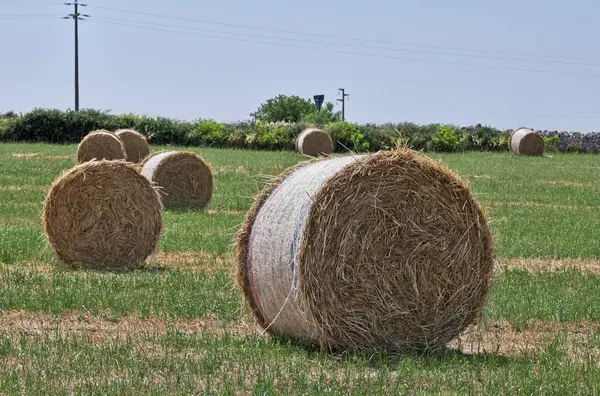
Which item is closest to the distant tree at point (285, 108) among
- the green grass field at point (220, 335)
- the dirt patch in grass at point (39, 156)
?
the dirt patch in grass at point (39, 156)

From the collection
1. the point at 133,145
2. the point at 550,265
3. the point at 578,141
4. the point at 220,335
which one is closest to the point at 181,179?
the point at 550,265

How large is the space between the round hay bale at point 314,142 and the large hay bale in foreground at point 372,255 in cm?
3726

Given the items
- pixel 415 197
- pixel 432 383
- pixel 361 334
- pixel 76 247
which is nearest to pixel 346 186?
pixel 415 197

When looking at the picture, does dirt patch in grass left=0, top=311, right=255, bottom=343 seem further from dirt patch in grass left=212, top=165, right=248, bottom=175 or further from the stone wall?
the stone wall

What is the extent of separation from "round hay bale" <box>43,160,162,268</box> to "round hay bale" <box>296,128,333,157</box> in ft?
104

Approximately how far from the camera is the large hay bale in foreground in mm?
8375

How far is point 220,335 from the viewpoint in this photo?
29.6 ft

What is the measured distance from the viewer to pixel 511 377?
24.7 feet

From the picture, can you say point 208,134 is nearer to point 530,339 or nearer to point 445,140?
point 445,140

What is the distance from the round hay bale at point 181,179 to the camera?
22281 mm

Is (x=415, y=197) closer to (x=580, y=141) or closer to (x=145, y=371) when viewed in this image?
(x=145, y=371)

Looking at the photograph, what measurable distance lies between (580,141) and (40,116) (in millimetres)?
27420

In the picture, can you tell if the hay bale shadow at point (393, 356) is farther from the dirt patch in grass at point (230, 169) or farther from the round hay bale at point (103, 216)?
the dirt patch in grass at point (230, 169)

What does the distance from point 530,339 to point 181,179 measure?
45.8 feet
